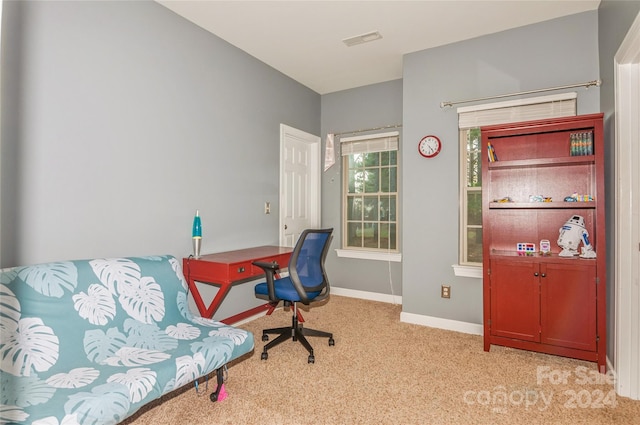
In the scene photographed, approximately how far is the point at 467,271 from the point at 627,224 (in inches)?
51.0

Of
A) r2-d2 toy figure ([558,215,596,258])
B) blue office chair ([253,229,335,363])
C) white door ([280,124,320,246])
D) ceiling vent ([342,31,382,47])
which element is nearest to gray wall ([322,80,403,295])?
white door ([280,124,320,246])

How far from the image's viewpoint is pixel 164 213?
272 cm

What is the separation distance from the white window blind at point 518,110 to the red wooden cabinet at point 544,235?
17 centimetres

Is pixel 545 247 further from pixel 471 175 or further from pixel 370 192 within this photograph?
pixel 370 192

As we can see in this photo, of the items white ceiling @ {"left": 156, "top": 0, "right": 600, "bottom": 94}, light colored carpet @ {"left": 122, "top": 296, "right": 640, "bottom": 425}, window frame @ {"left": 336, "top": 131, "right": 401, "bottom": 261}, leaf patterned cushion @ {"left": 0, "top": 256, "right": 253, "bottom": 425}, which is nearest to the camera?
leaf patterned cushion @ {"left": 0, "top": 256, "right": 253, "bottom": 425}

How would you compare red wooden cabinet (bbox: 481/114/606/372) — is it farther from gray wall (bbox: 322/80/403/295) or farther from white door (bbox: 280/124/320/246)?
white door (bbox: 280/124/320/246)

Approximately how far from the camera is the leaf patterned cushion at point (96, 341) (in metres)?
1.38

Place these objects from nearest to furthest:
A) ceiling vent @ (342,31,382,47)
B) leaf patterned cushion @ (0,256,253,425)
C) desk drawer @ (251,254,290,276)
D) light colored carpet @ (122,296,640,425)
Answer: leaf patterned cushion @ (0,256,253,425)
light colored carpet @ (122,296,640,425)
desk drawer @ (251,254,290,276)
ceiling vent @ (342,31,382,47)

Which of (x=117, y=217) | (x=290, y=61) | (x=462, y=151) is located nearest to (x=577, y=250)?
(x=462, y=151)

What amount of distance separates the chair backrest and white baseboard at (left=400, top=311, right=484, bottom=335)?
1.14m

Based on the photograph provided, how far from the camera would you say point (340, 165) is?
4645 mm

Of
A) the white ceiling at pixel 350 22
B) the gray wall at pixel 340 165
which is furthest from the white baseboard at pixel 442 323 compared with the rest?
the white ceiling at pixel 350 22

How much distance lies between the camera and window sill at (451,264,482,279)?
3.16m

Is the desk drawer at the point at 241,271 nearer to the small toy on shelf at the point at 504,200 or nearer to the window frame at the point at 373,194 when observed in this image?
the window frame at the point at 373,194
